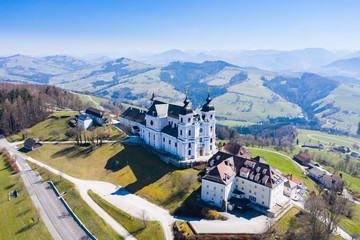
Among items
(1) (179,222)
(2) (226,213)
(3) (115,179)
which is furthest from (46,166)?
(2) (226,213)

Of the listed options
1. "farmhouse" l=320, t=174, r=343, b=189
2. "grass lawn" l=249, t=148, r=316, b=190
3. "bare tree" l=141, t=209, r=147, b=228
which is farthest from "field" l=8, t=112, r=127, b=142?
"farmhouse" l=320, t=174, r=343, b=189

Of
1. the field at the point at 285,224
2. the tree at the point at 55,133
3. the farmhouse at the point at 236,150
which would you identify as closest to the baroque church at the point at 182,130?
the farmhouse at the point at 236,150

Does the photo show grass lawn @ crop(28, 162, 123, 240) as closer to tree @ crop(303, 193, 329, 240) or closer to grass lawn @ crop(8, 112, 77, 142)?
grass lawn @ crop(8, 112, 77, 142)

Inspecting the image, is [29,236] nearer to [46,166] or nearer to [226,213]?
[46,166]

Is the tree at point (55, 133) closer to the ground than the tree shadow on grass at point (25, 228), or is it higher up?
higher up

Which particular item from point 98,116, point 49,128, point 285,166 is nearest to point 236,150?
point 285,166

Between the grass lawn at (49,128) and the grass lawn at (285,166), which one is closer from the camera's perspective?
the grass lawn at (285,166)

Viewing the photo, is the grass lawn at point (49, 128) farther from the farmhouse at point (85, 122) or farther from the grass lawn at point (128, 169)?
the grass lawn at point (128, 169)
